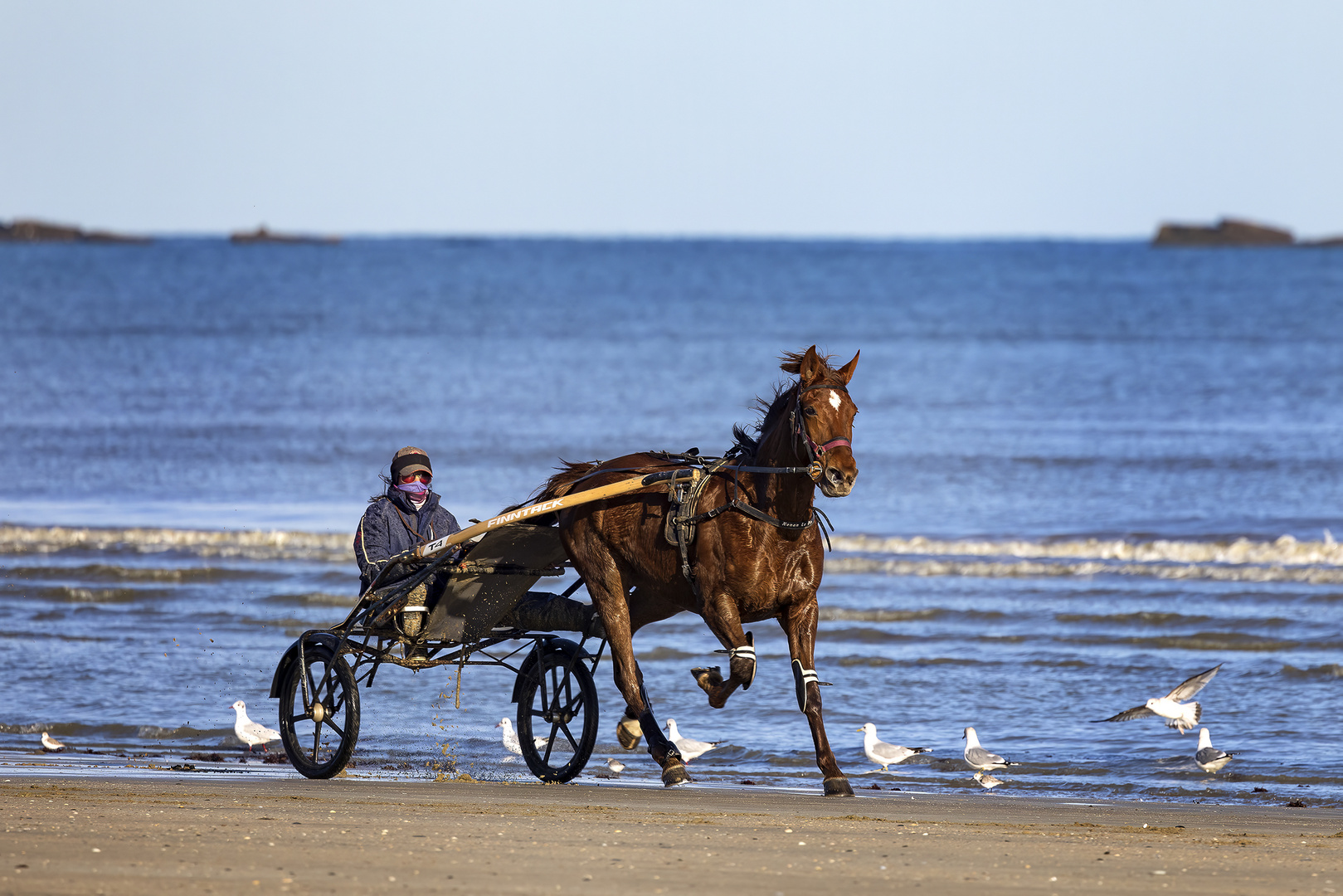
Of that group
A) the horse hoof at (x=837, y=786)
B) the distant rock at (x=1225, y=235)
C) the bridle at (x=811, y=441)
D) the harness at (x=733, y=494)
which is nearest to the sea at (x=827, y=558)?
the horse hoof at (x=837, y=786)

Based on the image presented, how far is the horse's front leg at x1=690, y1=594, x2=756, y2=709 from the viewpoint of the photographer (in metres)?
7.69

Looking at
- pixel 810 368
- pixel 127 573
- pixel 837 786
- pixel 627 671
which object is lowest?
pixel 837 786

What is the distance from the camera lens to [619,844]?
256 inches

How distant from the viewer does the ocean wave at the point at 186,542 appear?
18109mm

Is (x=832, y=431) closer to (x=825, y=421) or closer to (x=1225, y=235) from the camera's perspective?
(x=825, y=421)

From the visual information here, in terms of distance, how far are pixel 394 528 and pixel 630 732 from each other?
186cm

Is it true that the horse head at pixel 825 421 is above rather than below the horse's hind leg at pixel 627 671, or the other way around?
above

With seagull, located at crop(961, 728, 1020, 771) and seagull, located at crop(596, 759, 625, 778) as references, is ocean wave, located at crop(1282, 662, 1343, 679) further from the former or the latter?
seagull, located at crop(596, 759, 625, 778)

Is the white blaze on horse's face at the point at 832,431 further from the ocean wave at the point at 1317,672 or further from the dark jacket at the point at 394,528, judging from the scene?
the ocean wave at the point at 1317,672

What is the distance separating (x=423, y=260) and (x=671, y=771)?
15265cm

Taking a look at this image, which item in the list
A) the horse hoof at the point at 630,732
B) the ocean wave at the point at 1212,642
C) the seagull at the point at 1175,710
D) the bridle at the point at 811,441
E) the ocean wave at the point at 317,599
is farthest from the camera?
the ocean wave at the point at 317,599

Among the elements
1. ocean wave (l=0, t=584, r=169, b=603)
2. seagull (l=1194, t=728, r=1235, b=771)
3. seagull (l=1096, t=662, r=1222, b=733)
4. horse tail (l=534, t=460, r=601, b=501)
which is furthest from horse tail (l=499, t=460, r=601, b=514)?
ocean wave (l=0, t=584, r=169, b=603)

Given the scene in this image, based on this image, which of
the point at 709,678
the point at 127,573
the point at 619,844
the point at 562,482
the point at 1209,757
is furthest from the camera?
the point at 127,573

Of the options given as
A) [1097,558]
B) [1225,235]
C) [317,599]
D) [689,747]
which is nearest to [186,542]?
[317,599]
